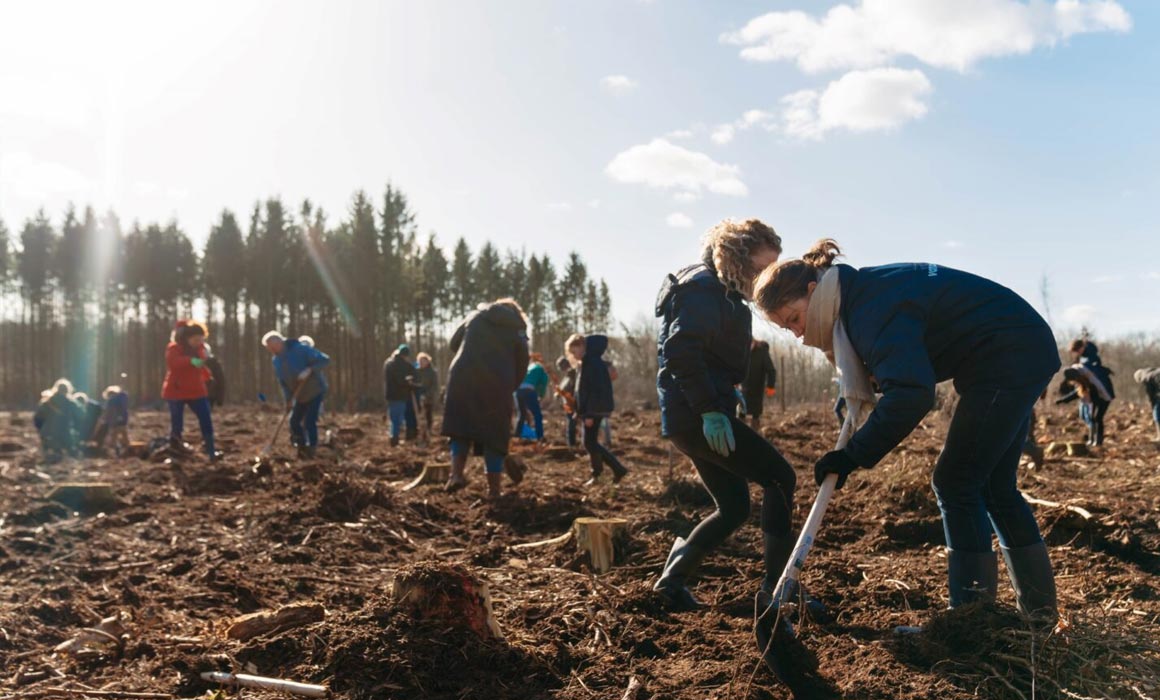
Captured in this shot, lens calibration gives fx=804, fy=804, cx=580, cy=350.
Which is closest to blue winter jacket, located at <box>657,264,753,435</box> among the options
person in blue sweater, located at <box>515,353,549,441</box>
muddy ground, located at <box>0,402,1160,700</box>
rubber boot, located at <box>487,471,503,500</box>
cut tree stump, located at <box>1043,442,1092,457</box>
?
muddy ground, located at <box>0,402,1160,700</box>

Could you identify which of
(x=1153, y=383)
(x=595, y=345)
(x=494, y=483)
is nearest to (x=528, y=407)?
(x=595, y=345)

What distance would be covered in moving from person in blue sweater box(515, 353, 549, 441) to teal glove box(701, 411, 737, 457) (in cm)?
859

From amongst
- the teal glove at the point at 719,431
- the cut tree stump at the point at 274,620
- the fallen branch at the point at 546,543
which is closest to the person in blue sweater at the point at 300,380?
the fallen branch at the point at 546,543

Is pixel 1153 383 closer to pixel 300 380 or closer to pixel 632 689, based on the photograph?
pixel 632 689

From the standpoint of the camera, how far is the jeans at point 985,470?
2.60 metres

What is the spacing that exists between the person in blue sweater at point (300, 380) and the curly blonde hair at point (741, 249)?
7.79 metres

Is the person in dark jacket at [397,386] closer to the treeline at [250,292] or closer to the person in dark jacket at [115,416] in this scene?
the person in dark jacket at [115,416]

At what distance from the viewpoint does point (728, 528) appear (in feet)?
11.2

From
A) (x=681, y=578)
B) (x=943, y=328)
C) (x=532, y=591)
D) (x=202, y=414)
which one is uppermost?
(x=943, y=328)

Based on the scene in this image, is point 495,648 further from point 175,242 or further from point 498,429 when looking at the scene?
point 175,242

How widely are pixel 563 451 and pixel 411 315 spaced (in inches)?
1100

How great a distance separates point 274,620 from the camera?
3.41 metres

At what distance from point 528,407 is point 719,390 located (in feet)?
31.9

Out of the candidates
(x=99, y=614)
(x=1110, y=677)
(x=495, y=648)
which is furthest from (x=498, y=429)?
(x=1110, y=677)
